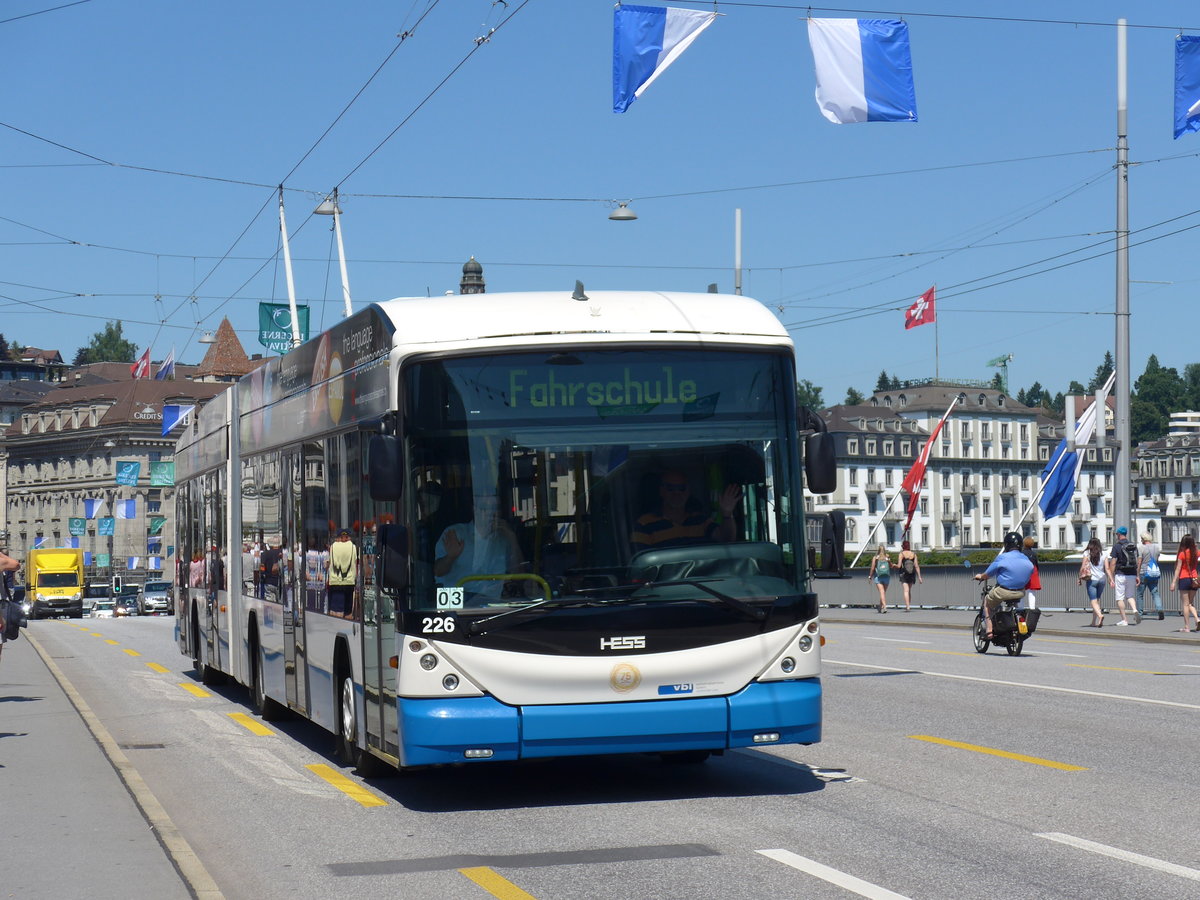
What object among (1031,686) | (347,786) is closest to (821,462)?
(347,786)

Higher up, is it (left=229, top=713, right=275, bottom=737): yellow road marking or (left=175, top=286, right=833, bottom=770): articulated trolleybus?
(left=175, top=286, right=833, bottom=770): articulated trolleybus

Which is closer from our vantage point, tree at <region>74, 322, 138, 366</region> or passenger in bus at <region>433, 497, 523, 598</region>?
passenger in bus at <region>433, 497, 523, 598</region>

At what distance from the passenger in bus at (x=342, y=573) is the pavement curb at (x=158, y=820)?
5.60 feet

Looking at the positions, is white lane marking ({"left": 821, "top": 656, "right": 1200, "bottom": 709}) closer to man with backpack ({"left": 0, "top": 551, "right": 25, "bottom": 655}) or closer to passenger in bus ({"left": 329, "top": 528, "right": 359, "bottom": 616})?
passenger in bus ({"left": 329, "top": 528, "right": 359, "bottom": 616})

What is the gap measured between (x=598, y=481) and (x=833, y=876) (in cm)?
298

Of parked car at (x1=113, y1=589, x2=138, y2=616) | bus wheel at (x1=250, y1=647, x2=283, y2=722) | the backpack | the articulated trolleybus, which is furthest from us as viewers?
parked car at (x1=113, y1=589, x2=138, y2=616)

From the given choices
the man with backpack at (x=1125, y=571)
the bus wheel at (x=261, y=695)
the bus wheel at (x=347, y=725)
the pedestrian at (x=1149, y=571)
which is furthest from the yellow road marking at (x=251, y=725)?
the pedestrian at (x=1149, y=571)

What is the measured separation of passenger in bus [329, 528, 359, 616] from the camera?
11703 millimetres

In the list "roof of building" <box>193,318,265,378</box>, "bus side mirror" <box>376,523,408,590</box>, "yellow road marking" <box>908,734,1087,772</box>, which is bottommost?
"yellow road marking" <box>908,734,1087,772</box>

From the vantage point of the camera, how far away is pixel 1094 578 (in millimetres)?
31828

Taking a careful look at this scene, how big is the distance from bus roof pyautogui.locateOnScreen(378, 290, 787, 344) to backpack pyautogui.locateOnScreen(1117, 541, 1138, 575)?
21.3 m

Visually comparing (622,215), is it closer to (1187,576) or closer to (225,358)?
(1187,576)

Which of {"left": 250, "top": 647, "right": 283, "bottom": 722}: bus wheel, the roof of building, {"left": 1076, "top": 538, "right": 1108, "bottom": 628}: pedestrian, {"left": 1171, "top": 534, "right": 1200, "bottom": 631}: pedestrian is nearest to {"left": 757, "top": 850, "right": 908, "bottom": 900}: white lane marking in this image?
{"left": 250, "top": 647, "right": 283, "bottom": 722}: bus wheel

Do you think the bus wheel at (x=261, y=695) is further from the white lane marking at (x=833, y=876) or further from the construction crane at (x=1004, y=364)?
the construction crane at (x=1004, y=364)
